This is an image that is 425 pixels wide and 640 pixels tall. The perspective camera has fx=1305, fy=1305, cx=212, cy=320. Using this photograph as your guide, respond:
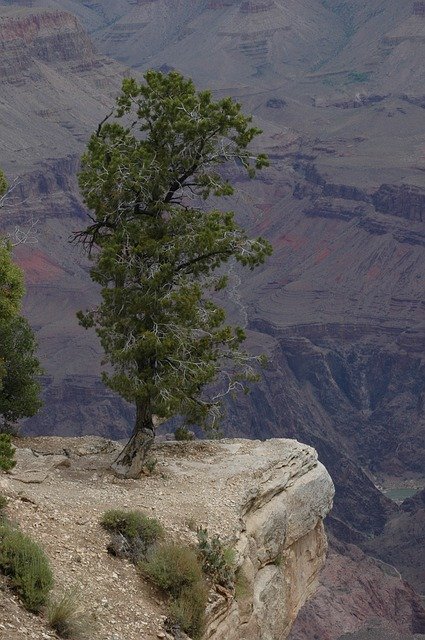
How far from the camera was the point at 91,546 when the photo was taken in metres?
23.1

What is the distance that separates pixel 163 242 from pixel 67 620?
10.7m

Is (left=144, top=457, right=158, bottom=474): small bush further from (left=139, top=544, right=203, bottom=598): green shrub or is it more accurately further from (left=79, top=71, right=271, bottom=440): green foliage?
(left=139, top=544, right=203, bottom=598): green shrub

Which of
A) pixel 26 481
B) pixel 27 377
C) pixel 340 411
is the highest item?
pixel 26 481

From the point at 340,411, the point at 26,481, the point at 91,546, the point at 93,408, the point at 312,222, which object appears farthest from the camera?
the point at 312,222

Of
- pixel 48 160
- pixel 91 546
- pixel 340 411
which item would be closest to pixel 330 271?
pixel 340 411

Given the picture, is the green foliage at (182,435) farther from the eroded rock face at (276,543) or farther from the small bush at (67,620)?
the small bush at (67,620)

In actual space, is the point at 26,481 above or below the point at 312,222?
above

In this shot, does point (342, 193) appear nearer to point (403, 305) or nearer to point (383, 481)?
point (403, 305)

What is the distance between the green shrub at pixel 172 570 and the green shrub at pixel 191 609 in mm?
146

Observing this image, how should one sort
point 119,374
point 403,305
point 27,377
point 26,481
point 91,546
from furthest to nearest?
point 403,305
point 27,377
point 119,374
point 26,481
point 91,546

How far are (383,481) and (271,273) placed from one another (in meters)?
42.6

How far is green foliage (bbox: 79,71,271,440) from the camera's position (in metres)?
27.9

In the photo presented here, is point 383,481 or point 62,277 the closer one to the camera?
point 383,481

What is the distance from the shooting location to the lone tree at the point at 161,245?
27.9 metres
